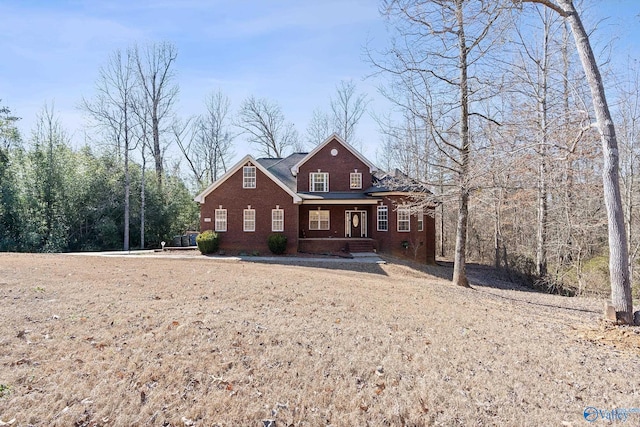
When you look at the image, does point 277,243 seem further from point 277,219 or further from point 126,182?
point 126,182

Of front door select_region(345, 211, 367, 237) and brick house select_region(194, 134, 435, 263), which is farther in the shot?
front door select_region(345, 211, 367, 237)

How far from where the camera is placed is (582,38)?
788 centimetres

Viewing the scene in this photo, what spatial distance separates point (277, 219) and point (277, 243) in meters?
1.57

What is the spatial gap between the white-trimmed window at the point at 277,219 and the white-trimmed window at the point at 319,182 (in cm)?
347

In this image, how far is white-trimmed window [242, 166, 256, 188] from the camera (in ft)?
68.1

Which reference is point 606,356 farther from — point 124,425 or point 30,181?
point 30,181

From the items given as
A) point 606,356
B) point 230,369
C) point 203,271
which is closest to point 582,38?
point 606,356

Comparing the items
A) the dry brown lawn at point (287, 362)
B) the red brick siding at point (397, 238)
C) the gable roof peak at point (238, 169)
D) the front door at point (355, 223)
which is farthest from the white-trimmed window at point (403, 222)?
the dry brown lawn at point (287, 362)

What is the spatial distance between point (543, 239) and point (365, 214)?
33.3 feet

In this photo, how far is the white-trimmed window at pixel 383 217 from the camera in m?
22.0

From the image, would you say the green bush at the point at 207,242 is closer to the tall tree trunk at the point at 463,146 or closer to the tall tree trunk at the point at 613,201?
the tall tree trunk at the point at 463,146

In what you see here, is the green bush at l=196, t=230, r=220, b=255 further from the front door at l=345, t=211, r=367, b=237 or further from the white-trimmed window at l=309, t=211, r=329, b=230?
the front door at l=345, t=211, r=367, b=237

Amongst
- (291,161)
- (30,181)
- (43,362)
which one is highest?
(291,161)

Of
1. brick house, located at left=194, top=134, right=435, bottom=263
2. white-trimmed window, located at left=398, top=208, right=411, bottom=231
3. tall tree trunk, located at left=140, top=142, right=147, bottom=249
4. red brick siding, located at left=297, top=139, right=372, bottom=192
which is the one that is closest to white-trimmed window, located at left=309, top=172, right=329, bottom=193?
brick house, located at left=194, top=134, right=435, bottom=263
